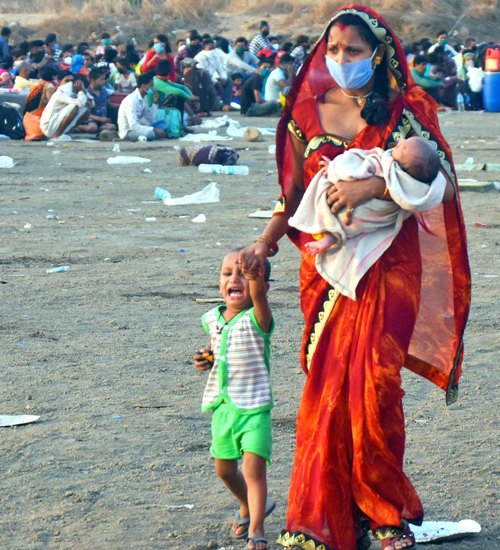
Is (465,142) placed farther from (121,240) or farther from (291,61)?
(121,240)

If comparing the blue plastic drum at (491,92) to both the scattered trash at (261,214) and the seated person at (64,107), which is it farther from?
the scattered trash at (261,214)

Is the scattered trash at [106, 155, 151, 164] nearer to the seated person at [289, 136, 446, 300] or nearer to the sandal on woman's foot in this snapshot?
the sandal on woman's foot

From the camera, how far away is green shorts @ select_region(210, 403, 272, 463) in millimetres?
3490

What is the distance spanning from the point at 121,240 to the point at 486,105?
59.5ft

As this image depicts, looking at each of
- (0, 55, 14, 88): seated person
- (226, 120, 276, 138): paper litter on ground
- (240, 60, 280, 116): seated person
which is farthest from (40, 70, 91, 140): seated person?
(240, 60, 280, 116): seated person

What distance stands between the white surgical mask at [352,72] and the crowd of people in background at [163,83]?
382 inches

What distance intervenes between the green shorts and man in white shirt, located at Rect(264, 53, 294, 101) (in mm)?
19603

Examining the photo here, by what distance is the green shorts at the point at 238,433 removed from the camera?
3.49 metres

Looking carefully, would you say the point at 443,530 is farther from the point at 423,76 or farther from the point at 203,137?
the point at 423,76

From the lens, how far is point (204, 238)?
9664 mm

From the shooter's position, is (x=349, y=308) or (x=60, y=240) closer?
(x=349, y=308)

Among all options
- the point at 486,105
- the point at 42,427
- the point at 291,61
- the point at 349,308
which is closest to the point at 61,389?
the point at 42,427

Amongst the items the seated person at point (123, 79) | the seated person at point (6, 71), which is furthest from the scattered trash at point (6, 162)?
the seated person at point (123, 79)

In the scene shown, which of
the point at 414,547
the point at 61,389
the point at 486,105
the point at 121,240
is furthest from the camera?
the point at 486,105
